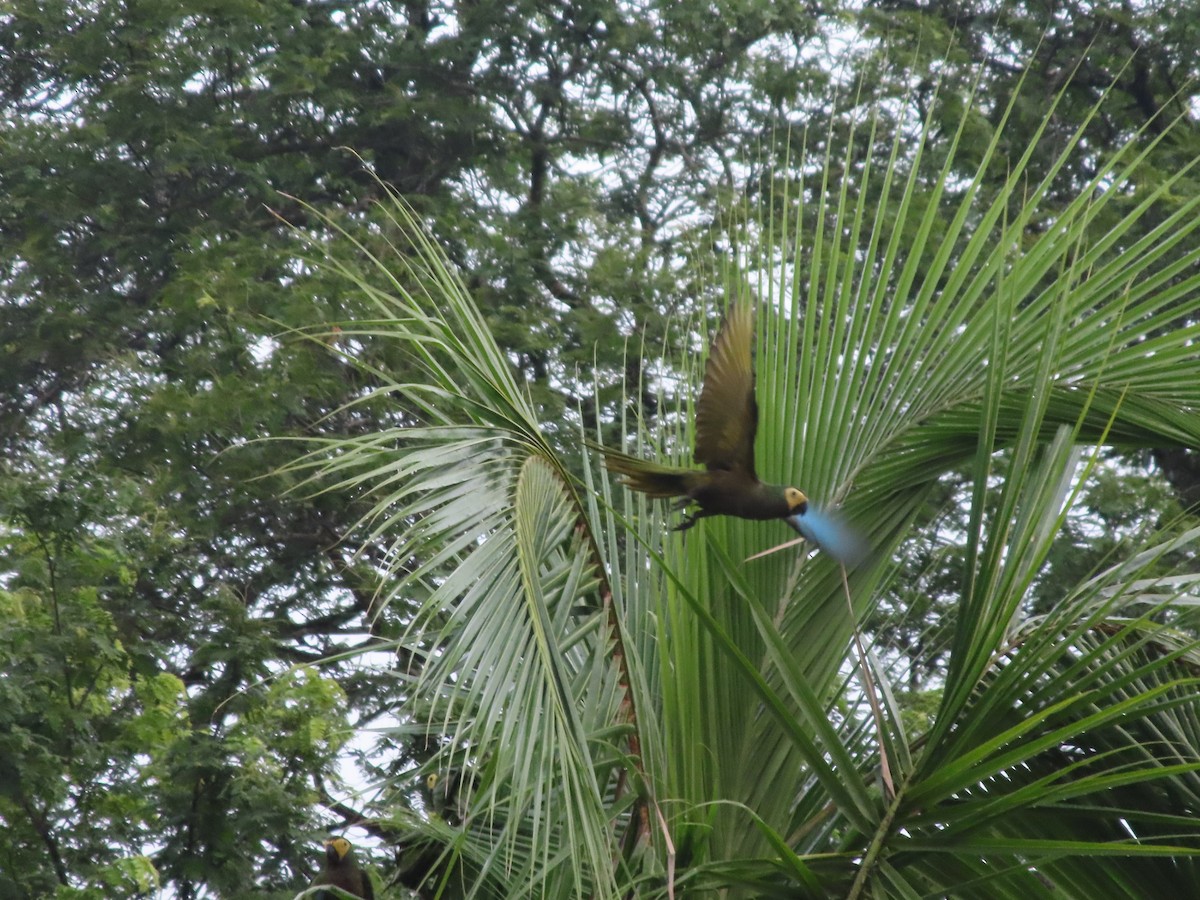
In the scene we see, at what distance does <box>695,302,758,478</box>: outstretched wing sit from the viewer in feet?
8.09

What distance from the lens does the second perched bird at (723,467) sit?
2553mm

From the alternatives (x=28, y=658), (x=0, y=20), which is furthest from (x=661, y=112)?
(x=28, y=658)

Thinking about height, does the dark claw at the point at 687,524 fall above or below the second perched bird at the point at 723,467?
below

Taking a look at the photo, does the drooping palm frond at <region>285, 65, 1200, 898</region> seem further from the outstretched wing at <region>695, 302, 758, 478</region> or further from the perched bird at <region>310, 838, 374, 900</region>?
the perched bird at <region>310, 838, 374, 900</region>

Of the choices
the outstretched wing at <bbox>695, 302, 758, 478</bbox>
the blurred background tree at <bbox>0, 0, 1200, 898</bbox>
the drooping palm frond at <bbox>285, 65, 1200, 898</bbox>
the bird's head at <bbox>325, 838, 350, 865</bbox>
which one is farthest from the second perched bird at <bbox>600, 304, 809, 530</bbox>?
the blurred background tree at <bbox>0, 0, 1200, 898</bbox>

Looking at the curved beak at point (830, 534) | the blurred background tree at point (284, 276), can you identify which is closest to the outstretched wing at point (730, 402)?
the curved beak at point (830, 534)

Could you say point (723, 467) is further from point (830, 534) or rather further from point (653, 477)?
point (830, 534)

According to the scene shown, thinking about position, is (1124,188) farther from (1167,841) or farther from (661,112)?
(1167,841)

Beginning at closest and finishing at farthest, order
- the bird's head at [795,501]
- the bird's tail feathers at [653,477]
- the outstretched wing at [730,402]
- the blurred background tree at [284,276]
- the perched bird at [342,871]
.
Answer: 1. the outstretched wing at [730,402]
2. the bird's tail feathers at [653,477]
3. the bird's head at [795,501]
4. the perched bird at [342,871]
5. the blurred background tree at [284,276]

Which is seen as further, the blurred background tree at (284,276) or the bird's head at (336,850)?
the blurred background tree at (284,276)

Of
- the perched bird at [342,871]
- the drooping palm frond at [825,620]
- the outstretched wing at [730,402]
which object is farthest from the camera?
the perched bird at [342,871]

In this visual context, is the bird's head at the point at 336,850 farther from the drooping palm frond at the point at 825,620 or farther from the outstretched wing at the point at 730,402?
the outstretched wing at the point at 730,402

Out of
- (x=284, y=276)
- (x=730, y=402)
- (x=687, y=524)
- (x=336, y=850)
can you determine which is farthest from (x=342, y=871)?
(x=284, y=276)

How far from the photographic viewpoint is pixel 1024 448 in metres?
2.15
